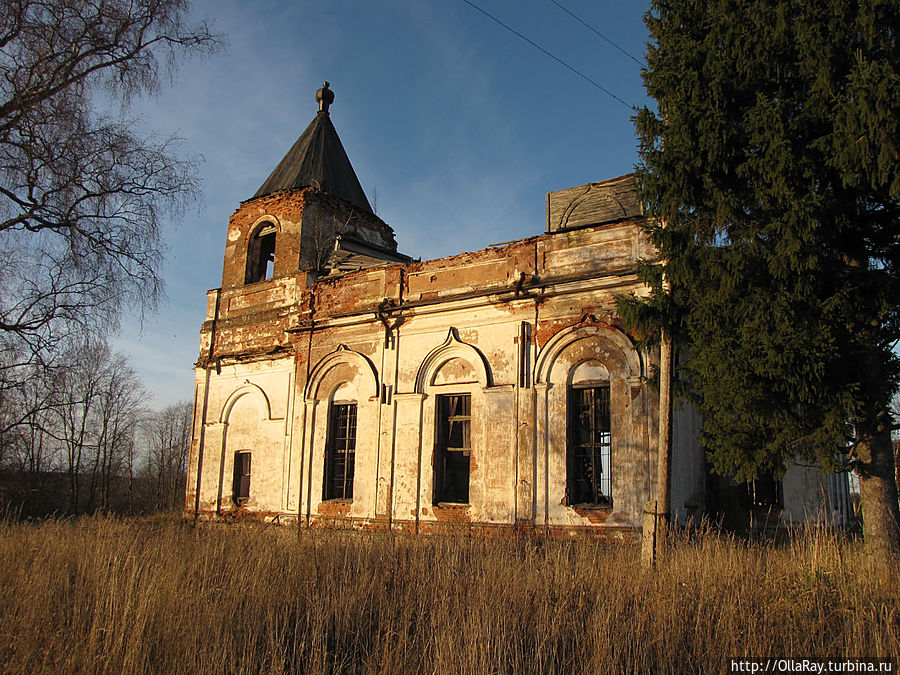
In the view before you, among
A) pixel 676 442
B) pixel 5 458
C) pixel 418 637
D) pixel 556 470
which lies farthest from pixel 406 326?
pixel 5 458

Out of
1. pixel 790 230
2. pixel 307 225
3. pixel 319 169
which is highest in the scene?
pixel 319 169

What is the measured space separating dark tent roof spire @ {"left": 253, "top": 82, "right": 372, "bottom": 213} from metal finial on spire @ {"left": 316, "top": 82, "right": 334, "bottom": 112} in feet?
1.70

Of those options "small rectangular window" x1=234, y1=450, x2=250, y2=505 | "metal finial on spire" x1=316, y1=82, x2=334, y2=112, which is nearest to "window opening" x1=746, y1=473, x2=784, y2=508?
"small rectangular window" x1=234, y1=450, x2=250, y2=505

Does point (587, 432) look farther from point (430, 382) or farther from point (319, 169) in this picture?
point (319, 169)

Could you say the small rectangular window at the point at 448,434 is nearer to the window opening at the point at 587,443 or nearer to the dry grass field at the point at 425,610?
the window opening at the point at 587,443

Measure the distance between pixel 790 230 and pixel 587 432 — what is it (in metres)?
5.48

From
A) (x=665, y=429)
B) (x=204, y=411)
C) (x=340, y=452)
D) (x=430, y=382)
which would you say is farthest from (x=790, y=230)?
(x=204, y=411)

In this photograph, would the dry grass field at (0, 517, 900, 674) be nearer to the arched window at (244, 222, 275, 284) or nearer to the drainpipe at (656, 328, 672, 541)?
the drainpipe at (656, 328, 672, 541)

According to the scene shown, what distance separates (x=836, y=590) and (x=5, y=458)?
1186 inches

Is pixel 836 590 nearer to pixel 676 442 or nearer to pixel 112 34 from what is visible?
pixel 676 442

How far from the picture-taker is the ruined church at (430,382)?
11.3m

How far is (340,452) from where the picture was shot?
14.7 m

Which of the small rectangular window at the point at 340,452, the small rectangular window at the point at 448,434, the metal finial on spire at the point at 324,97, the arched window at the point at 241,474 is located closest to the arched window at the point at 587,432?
the small rectangular window at the point at 448,434

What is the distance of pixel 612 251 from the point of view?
11.7 m
